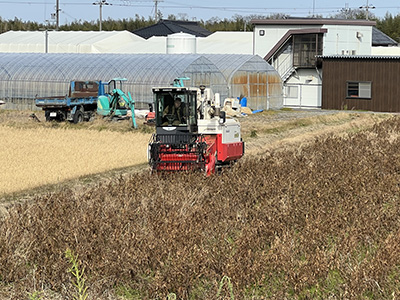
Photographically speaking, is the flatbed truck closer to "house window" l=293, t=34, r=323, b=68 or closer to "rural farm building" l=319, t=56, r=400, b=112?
"rural farm building" l=319, t=56, r=400, b=112

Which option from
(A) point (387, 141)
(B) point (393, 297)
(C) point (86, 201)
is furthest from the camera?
(A) point (387, 141)

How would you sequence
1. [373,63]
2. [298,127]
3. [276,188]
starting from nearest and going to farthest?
[276,188] → [298,127] → [373,63]

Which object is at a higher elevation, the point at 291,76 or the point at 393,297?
the point at 291,76

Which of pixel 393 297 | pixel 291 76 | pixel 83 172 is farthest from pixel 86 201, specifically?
pixel 291 76

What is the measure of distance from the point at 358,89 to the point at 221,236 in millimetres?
34998

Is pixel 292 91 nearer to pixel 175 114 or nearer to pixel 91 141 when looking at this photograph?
pixel 91 141

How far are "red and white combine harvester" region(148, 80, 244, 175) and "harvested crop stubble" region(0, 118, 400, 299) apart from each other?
2.50ft

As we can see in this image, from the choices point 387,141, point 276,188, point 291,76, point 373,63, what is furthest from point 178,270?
point 291,76

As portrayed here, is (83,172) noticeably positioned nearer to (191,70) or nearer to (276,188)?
(276,188)

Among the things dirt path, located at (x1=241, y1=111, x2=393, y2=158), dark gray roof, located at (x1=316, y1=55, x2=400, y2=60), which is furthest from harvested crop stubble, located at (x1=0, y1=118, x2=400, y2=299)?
dark gray roof, located at (x1=316, y1=55, x2=400, y2=60)

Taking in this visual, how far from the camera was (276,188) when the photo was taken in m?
16.0

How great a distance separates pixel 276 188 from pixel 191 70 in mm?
25558

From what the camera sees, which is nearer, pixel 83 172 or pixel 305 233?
pixel 305 233

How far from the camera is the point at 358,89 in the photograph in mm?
45250
